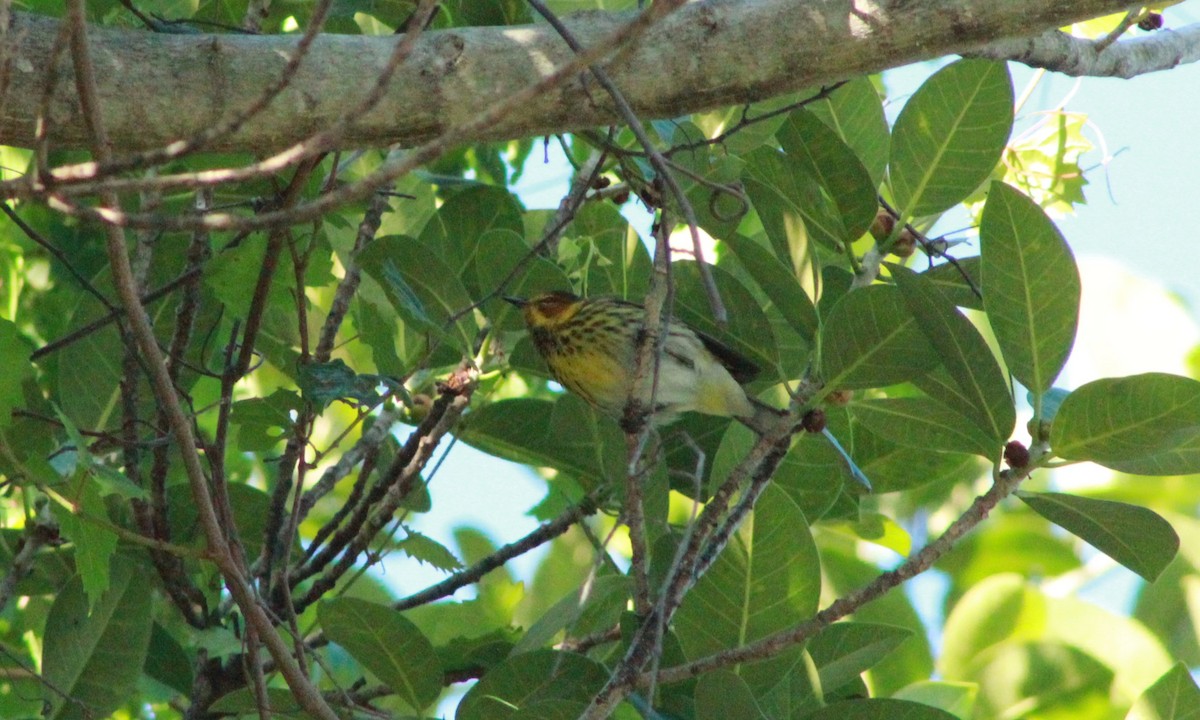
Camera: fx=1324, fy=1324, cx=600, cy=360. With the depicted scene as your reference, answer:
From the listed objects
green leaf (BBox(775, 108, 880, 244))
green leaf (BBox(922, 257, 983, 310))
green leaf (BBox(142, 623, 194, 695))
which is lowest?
green leaf (BBox(142, 623, 194, 695))

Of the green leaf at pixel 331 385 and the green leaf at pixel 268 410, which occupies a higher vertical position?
the green leaf at pixel 268 410

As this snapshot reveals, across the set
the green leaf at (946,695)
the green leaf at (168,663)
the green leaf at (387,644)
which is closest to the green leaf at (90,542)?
the green leaf at (387,644)

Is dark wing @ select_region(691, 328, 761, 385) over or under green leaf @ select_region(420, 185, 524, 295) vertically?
under

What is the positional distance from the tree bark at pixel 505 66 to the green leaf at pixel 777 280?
0.50 meters

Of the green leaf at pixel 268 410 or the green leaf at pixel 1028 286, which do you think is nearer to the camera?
the green leaf at pixel 1028 286

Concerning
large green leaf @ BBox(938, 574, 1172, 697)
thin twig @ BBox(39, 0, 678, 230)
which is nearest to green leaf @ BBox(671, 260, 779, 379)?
large green leaf @ BBox(938, 574, 1172, 697)

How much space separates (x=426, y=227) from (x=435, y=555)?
105 cm

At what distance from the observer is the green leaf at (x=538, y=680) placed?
258 cm

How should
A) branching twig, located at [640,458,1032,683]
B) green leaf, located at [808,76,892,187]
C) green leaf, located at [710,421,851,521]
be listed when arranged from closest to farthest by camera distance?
branching twig, located at [640,458,1032,683] < green leaf, located at [710,421,851,521] < green leaf, located at [808,76,892,187]

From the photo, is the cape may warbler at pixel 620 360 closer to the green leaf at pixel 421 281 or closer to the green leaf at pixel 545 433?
→ the green leaf at pixel 545 433

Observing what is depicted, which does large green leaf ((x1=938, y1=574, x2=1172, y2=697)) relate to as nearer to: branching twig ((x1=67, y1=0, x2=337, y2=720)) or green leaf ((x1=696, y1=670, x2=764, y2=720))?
green leaf ((x1=696, y1=670, x2=764, y2=720))

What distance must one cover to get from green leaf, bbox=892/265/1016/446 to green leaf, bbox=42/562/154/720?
1.79m

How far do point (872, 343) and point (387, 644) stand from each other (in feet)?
3.72

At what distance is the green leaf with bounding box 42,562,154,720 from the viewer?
9.50 feet
